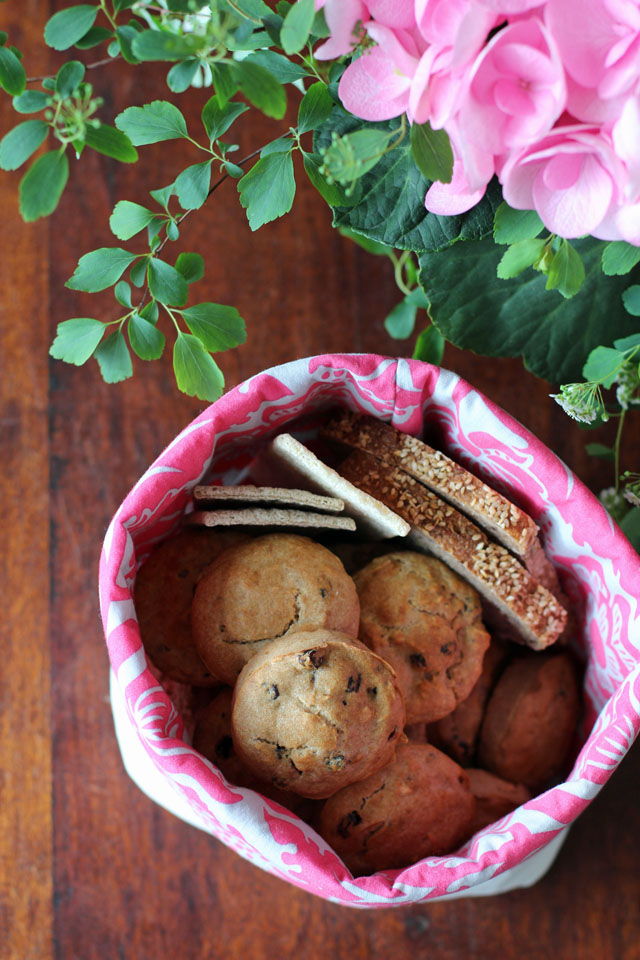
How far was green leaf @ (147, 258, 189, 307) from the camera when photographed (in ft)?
2.04

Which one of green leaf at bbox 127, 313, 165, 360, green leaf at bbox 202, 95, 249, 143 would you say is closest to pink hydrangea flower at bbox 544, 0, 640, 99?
green leaf at bbox 202, 95, 249, 143

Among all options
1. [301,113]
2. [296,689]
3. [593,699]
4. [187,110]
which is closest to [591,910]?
[593,699]

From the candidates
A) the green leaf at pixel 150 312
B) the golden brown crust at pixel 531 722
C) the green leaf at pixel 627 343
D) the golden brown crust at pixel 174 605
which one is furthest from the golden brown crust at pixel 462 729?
the green leaf at pixel 150 312

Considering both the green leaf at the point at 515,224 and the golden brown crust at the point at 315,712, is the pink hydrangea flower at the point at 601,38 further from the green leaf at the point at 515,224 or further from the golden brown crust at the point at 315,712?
the golden brown crust at the point at 315,712

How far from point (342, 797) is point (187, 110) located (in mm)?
749

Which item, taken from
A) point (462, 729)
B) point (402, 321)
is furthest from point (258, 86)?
point (462, 729)

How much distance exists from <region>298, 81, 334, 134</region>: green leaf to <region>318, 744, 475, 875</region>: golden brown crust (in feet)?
1.61

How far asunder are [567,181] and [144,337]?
31 centimetres

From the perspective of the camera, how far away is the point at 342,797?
71 cm

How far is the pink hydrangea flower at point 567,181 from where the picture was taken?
486 millimetres

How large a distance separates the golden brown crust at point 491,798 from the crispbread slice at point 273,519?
271mm

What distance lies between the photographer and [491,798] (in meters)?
0.77

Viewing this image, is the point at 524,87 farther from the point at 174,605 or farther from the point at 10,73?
the point at 174,605

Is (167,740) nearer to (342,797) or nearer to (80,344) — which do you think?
(342,797)
